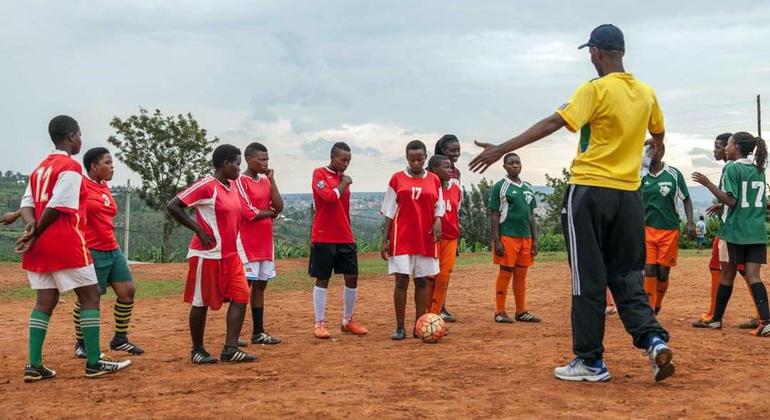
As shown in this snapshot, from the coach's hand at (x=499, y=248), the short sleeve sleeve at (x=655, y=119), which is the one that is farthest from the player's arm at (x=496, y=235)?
the short sleeve sleeve at (x=655, y=119)

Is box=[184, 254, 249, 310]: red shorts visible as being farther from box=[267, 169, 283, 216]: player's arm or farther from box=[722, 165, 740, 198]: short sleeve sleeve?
box=[722, 165, 740, 198]: short sleeve sleeve

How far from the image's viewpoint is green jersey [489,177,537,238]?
9.40 meters

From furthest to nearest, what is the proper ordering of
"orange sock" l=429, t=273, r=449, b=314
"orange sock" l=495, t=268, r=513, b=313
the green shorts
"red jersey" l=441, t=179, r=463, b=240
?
"orange sock" l=495, t=268, r=513, b=313 → "red jersey" l=441, t=179, r=463, b=240 → "orange sock" l=429, t=273, r=449, b=314 → the green shorts

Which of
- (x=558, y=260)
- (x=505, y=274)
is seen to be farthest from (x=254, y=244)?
(x=558, y=260)

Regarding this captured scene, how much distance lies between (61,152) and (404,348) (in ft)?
11.4

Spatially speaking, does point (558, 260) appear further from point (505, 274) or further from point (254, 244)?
point (254, 244)

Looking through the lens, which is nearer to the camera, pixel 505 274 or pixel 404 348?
pixel 404 348

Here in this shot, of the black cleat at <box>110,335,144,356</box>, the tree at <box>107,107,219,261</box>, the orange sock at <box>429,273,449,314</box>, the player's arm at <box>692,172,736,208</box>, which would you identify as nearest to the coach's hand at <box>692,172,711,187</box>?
the player's arm at <box>692,172,736,208</box>

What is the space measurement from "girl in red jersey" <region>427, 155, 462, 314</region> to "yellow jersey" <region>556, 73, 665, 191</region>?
3244 millimetres

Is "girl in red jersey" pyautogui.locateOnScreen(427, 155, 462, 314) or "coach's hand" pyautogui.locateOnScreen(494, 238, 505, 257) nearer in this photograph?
"girl in red jersey" pyautogui.locateOnScreen(427, 155, 462, 314)

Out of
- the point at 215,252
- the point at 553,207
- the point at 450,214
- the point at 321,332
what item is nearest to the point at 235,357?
the point at 215,252

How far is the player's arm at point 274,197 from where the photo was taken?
8.12m

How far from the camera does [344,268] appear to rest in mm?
8461

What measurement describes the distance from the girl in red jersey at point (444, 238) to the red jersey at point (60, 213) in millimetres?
4086
